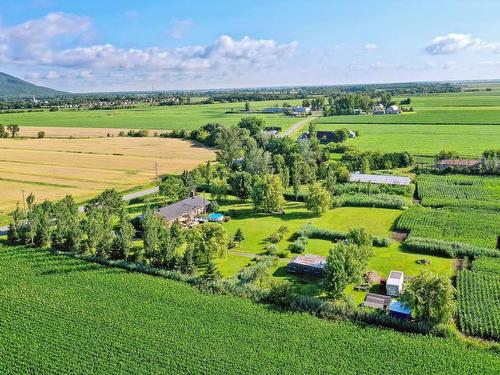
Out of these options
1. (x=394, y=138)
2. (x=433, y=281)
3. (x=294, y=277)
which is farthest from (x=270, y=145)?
(x=433, y=281)

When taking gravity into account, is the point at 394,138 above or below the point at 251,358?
above

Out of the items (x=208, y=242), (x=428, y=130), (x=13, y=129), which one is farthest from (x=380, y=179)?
(x=13, y=129)

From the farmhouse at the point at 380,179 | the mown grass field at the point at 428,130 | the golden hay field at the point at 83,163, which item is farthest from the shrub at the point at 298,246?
the mown grass field at the point at 428,130

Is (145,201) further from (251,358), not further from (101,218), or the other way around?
(251,358)

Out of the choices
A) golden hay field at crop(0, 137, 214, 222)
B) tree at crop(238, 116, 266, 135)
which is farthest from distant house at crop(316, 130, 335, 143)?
golden hay field at crop(0, 137, 214, 222)

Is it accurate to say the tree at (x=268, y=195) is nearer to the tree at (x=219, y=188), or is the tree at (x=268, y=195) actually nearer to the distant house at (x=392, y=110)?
the tree at (x=219, y=188)

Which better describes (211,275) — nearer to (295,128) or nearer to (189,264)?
(189,264)
